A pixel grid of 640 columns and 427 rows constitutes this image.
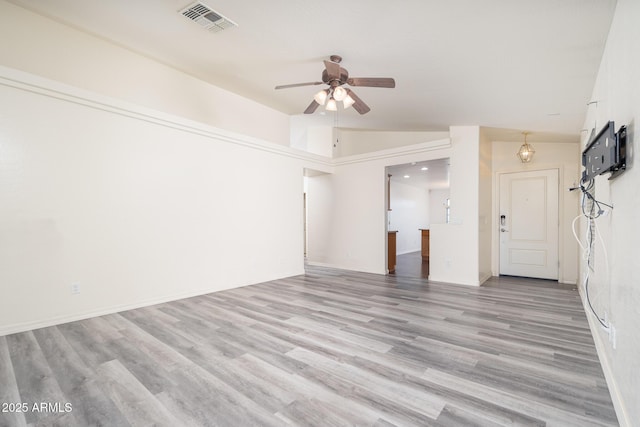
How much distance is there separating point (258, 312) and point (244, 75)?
354cm

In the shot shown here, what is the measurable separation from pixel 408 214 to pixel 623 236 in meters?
8.83

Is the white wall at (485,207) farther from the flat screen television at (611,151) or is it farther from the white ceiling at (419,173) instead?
the flat screen television at (611,151)

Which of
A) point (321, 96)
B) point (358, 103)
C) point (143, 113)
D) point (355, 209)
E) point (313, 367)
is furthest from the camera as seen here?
point (355, 209)

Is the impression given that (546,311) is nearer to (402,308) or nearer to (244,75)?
(402,308)

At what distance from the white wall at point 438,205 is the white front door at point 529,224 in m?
5.54

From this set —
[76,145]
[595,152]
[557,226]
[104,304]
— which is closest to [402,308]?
[595,152]

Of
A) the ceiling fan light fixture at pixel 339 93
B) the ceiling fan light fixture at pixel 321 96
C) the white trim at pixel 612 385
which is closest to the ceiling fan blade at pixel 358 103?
the ceiling fan light fixture at pixel 339 93

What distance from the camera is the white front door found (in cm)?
558

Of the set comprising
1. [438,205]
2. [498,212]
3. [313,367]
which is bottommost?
[313,367]

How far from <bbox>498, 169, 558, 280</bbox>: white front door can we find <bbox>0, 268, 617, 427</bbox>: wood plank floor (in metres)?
2.37

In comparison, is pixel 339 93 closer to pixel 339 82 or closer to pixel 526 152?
pixel 339 82

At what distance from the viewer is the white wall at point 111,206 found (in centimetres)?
299

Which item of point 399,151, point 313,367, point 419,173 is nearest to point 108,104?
point 313,367

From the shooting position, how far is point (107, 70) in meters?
3.95
